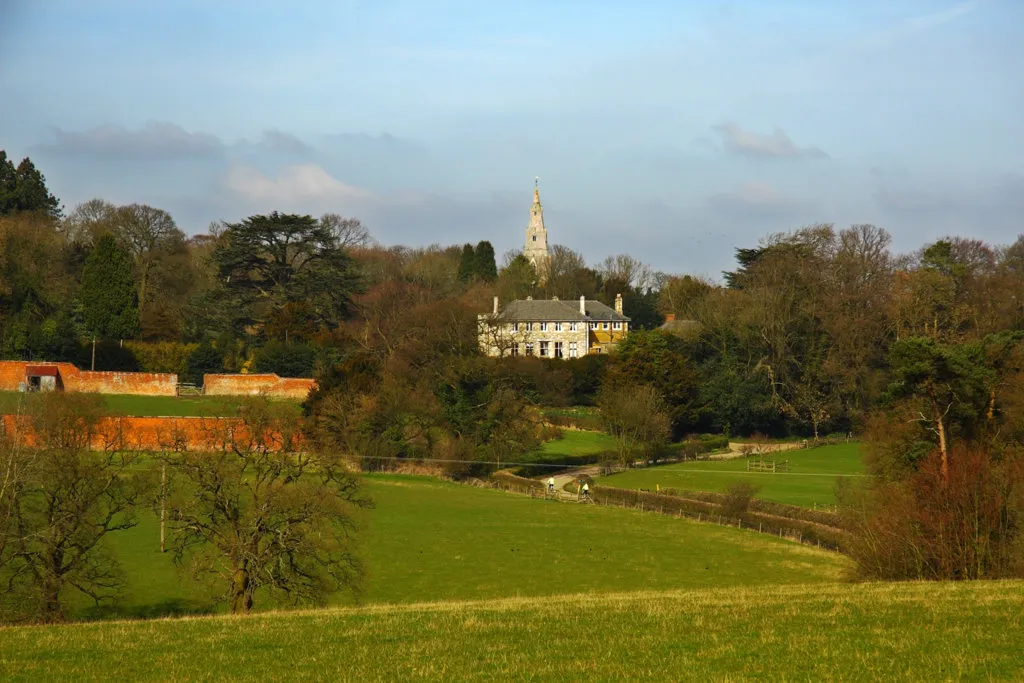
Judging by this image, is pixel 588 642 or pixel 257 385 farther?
pixel 257 385

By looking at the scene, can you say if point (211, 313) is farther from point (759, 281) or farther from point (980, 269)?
point (980, 269)

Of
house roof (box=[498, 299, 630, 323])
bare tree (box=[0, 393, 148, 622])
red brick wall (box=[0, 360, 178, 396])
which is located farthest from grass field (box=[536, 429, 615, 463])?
bare tree (box=[0, 393, 148, 622])

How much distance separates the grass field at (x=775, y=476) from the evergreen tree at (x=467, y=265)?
51.3 metres

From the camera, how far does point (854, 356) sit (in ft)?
209

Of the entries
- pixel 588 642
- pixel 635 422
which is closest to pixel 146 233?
pixel 635 422

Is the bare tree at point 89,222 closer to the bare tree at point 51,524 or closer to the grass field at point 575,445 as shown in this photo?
the grass field at point 575,445

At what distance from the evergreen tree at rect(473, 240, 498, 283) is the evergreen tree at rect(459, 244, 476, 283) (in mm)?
185

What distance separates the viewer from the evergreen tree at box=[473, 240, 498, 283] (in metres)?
106

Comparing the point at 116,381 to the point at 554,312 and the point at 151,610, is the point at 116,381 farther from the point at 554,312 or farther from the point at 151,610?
the point at 151,610

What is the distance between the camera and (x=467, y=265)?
351 feet

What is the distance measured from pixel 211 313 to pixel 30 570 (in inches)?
1905

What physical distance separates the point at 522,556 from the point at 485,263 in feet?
252

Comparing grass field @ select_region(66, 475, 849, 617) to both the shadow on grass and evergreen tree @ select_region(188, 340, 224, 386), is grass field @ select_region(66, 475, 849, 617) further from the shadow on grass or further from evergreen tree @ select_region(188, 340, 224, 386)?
evergreen tree @ select_region(188, 340, 224, 386)

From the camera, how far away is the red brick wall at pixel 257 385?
62312 millimetres
